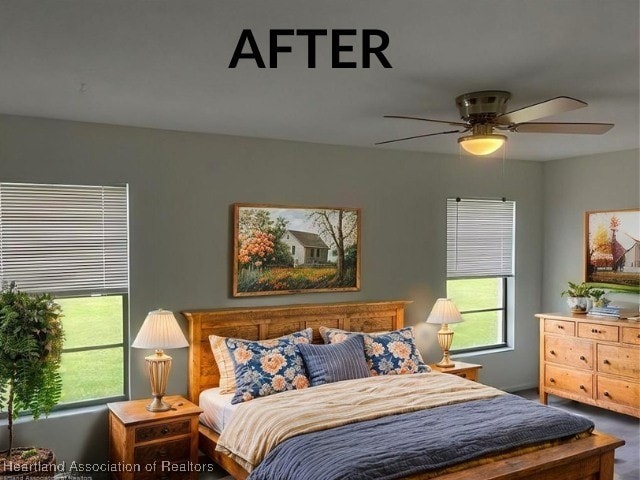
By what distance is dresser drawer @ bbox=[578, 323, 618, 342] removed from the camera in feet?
16.7

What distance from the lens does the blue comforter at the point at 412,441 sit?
2.89 m

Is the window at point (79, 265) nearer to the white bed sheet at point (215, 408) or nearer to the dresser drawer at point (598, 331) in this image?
the white bed sheet at point (215, 408)

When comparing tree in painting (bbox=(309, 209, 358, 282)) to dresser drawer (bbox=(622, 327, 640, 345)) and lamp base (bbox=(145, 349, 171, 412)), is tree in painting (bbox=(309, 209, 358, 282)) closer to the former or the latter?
lamp base (bbox=(145, 349, 171, 412))

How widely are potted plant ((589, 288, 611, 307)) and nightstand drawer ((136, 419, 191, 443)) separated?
151 inches

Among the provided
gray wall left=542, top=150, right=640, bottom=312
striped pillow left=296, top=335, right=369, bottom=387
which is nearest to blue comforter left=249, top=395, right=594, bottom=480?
striped pillow left=296, top=335, right=369, bottom=387

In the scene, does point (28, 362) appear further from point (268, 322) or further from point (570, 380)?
point (570, 380)

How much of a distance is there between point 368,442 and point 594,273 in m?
3.62

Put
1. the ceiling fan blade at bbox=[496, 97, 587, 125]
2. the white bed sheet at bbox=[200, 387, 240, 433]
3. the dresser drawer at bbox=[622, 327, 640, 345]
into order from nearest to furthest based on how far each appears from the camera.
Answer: the ceiling fan blade at bbox=[496, 97, 587, 125] → the white bed sheet at bbox=[200, 387, 240, 433] → the dresser drawer at bbox=[622, 327, 640, 345]

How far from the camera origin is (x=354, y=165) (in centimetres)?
521

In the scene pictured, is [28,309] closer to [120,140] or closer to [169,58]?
[120,140]

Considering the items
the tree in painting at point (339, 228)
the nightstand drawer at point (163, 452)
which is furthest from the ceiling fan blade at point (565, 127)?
the nightstand drawer at point (163, 452)

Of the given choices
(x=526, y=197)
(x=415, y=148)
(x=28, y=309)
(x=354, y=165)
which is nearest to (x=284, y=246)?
(x=354, y=165)

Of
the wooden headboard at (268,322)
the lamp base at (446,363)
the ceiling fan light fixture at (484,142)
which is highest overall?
the ceiling fan light fixture at (484,142)

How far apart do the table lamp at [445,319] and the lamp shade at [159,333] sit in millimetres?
2266
